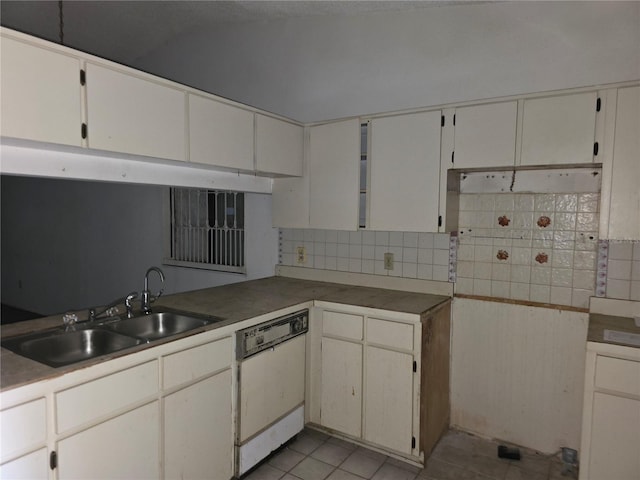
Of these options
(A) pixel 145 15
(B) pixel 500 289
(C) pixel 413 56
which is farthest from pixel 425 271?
(A) pixel 145 15

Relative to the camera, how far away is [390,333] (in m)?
2.33

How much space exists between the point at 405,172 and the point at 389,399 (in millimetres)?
1411

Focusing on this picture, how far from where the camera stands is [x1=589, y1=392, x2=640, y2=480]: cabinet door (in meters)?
1.79

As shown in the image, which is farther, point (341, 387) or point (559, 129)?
point (341, 387)

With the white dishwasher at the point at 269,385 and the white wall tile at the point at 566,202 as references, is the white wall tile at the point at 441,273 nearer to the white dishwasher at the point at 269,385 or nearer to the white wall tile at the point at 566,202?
the white wall tile at the point at 566,202

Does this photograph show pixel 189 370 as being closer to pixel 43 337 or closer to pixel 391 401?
pixel 43 337

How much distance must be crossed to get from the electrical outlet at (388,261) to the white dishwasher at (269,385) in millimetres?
733

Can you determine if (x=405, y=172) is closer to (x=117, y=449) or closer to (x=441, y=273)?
(x=441, y=273)

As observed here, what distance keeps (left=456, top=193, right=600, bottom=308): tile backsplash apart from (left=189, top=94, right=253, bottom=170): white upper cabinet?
58.8 inches

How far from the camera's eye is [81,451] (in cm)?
146

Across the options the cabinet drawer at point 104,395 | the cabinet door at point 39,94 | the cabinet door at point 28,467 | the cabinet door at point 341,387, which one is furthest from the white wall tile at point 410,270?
the cabinet door at point 28,467

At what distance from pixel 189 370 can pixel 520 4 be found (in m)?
2.75

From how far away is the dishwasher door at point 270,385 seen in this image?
2160mm

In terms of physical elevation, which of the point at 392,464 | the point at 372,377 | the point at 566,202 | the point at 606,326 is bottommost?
the point at 392,464
